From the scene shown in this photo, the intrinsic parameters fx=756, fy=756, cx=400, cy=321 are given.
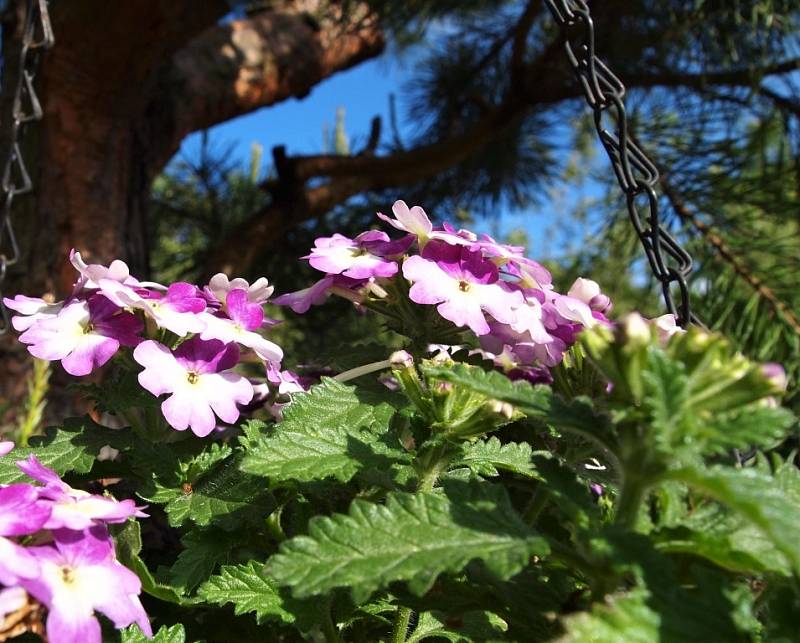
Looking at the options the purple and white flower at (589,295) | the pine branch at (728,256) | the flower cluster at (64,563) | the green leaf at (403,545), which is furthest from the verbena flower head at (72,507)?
the pine branch at (728,256)

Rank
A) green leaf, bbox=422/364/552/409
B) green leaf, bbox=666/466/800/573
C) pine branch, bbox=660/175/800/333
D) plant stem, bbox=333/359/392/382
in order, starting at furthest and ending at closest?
pine branch, bbox=660/175/800/333 → plant stem, bbox=333/359/392/382 → green leaf, bbox=422/364/552/409 → green leaf, bbox=666/466/800/573

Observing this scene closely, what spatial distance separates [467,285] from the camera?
572 millimetres

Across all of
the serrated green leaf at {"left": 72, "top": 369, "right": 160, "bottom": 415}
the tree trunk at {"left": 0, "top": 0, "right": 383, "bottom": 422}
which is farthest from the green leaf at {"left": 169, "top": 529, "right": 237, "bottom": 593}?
the tree trunk at {"left": 0, "top": 0, "right": 383, "bottom": 422}

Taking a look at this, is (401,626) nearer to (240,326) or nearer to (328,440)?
(328,440)

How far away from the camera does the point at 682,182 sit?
1.95m

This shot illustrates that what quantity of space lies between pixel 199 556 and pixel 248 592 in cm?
5

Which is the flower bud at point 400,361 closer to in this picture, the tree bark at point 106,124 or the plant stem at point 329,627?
the plant stem at point 329,627

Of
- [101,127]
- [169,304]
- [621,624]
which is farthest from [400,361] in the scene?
[101,127]

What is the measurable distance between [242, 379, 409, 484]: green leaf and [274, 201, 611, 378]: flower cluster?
0.09 metres

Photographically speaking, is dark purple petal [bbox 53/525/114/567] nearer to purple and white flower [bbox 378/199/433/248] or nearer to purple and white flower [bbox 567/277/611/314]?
purple and white flower [bbox 378/199/433/248]

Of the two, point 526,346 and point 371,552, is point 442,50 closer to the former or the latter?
point 526,346

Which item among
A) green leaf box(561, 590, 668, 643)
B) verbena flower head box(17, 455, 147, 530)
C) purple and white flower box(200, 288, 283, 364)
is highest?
green leaf box(561, 590, 668, 643)

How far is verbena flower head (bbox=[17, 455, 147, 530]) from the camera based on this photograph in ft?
1.28

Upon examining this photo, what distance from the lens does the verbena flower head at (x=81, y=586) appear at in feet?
1.20
